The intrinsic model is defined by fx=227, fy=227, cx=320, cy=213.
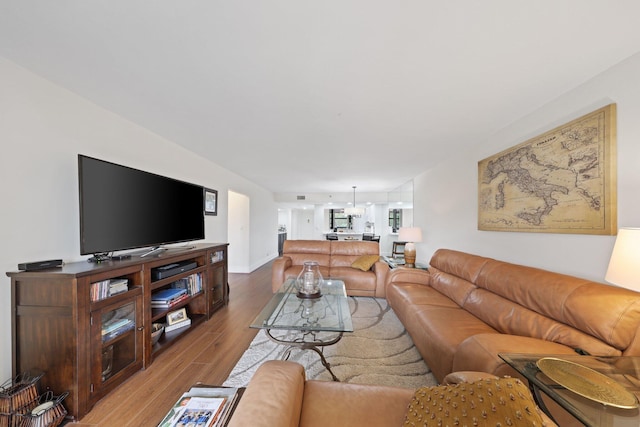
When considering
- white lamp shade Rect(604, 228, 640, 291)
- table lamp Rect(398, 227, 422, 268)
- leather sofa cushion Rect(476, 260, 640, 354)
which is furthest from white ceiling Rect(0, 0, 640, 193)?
table lamp Rect(398, 227, 422, 268)

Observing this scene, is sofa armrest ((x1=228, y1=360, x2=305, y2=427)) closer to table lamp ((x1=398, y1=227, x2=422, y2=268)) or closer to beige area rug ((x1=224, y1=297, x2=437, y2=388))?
beige area rug ((x1=224, y1=297, x2=437, y2=388))

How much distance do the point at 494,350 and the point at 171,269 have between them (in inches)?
107

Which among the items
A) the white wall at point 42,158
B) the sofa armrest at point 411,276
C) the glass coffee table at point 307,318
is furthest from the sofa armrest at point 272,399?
the sofa armrest at point 411,276

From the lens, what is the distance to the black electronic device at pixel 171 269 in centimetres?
221

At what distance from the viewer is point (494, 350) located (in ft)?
4.05

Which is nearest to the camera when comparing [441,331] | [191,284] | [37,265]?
[37,265]

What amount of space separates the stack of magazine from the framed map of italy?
7.86 ft

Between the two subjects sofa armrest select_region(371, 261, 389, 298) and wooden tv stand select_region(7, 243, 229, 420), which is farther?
sofa armrest select_region(371, 261, 389, 298)

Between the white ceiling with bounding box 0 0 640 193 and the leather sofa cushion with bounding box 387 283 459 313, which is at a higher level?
the white ceiling with bounding box 0 0 640 193

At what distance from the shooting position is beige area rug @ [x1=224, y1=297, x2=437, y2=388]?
5.98 ft

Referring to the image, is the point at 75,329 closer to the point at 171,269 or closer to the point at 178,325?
the point at 171,269

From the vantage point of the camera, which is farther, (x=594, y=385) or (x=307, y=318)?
(x=307, y=318)

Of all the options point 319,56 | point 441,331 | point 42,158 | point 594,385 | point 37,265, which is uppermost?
point 319,56

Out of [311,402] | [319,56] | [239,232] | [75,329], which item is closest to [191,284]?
[75,329]
